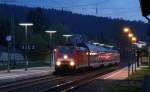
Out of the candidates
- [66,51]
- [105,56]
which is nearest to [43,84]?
[66,51]

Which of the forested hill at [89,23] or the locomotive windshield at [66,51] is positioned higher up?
the forested hill at [89,23]

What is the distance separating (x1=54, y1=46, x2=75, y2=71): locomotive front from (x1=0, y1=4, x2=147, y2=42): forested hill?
64222mm

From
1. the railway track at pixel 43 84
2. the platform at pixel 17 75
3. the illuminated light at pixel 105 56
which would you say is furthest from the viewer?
the illuminated light at pixel 105 56

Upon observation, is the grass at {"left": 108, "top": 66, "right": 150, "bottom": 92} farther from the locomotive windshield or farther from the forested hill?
the forested hill

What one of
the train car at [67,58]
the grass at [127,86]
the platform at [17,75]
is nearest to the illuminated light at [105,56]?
the platform at [17,75]

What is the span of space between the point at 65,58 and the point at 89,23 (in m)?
106

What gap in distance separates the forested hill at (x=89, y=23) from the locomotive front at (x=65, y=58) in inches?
2528

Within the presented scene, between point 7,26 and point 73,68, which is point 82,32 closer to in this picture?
point 7,26

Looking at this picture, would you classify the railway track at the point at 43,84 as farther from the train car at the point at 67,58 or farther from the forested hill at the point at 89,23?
the forested hill at the point at 89,23

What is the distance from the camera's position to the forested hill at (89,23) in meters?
129

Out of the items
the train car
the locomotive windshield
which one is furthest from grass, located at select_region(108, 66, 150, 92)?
the locomotive windshield

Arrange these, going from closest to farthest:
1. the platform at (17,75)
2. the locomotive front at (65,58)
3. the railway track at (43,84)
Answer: the railway track at (43,84) < the platform at (17,75) < the locomotive front at (65,58)

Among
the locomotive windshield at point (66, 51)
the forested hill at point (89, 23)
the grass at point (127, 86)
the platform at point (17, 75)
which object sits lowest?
the platform at point (17, 75)

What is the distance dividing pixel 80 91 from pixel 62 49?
990 inches
